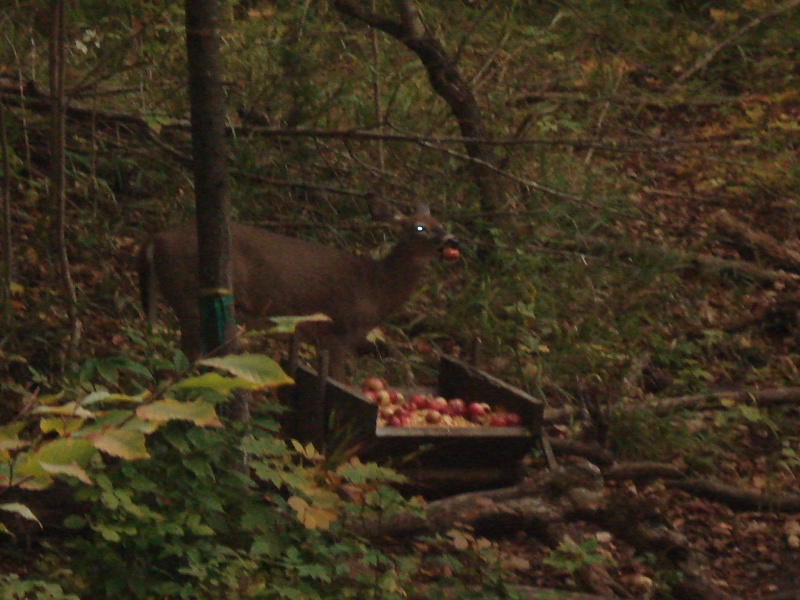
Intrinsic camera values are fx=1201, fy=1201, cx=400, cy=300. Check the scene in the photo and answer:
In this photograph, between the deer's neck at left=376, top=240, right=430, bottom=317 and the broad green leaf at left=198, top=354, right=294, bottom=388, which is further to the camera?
the deer's neck at left=376, top=240, right=430, bottom=317

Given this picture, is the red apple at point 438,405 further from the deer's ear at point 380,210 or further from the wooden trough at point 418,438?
the deer's ear at point 380,210

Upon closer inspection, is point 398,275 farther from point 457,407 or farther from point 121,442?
point 121,442

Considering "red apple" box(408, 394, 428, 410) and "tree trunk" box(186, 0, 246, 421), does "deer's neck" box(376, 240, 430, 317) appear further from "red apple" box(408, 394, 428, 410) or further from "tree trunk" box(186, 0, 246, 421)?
"tree trunk" box(186, 0, 246, 421)

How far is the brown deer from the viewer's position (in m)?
6.04

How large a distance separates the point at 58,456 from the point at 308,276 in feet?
17.6

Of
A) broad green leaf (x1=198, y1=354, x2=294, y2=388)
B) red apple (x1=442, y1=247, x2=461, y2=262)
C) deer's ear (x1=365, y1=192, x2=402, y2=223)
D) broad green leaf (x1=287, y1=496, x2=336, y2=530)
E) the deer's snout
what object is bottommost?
broad green leaf (x1=287, y1=496, x2=336, y2=530)

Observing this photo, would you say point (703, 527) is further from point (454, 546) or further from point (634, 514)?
point (454, 546)

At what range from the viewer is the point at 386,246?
7.71 meters

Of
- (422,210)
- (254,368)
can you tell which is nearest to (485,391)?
(422,210)

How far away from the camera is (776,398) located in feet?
22.1

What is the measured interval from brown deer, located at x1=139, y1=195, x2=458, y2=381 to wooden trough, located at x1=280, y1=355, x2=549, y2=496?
1.04 m

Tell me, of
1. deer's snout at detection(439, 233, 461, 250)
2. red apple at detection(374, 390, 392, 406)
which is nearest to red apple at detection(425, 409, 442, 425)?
red apple at detection(374, 390, 392, 406)

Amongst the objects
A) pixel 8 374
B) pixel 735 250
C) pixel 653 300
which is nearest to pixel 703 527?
pixel 653 300

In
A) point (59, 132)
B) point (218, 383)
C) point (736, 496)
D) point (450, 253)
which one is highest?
point (59, 132)
